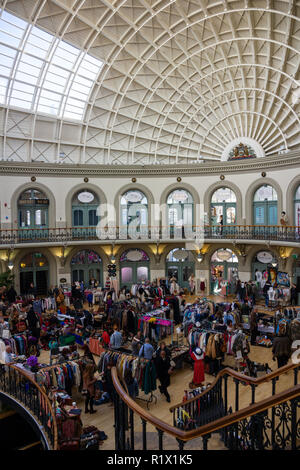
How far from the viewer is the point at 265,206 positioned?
2277 cm

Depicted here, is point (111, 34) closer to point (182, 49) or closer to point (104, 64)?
point (104, 64)

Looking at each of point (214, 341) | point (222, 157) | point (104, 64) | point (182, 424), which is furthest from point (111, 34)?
point (182, 424)

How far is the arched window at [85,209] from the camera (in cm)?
2450

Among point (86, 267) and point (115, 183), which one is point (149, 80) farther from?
point (86, 267)

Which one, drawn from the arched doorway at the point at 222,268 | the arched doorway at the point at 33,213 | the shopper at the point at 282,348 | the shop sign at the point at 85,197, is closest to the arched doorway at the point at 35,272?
the arched doorway at the point at 33,213

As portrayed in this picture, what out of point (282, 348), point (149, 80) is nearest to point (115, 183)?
point (149, 80)

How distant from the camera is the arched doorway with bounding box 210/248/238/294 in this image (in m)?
23.9

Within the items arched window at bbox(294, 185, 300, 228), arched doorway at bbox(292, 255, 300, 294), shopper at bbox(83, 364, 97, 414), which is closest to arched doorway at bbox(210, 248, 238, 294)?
arched doorway at bbox(292, 255, 300, 294)

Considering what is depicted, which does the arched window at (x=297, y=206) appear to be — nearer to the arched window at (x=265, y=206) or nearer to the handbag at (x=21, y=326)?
the arched window at (x=265, y=206)

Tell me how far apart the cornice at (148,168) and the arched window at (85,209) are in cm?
147

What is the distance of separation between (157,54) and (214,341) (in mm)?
18259

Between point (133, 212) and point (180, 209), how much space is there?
350 centimetres

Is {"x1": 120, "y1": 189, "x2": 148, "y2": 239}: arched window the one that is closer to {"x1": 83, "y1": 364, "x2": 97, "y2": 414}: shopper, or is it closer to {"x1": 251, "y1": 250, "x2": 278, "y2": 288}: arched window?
{"x1": 251, "y1": 250, "x2": 278, "y2": 288}: arched window
